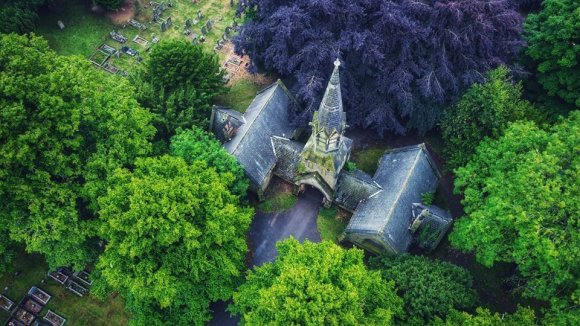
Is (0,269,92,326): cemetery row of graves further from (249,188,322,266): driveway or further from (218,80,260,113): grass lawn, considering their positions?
(218,80,260,113): grass lawn

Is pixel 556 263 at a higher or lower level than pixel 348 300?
higher

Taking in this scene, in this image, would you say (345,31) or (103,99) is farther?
(345,31)

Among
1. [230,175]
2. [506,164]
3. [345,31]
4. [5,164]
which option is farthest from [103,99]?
[506,164]

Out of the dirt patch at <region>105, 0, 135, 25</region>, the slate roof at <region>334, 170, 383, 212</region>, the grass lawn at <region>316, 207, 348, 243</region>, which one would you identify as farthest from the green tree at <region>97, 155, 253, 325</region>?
the dirt patch at <region>105, 0, 135, 25</region>

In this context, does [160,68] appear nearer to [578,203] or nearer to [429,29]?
[429,29]

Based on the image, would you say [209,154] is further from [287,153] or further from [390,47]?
[390,47]

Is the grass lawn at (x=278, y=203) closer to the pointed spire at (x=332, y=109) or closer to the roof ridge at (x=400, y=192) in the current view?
the roof ridge at (x=400, y=192)
